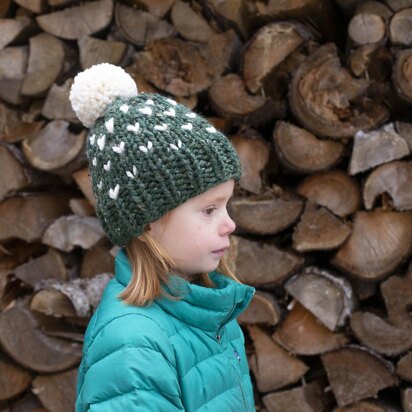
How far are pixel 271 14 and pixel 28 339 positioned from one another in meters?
1.21

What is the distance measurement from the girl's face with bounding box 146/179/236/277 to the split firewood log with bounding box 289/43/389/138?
0.84 m

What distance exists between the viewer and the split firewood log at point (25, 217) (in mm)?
2225

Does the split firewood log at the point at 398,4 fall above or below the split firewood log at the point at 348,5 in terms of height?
above

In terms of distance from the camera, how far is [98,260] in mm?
2227

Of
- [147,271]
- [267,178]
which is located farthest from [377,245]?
[147,271]

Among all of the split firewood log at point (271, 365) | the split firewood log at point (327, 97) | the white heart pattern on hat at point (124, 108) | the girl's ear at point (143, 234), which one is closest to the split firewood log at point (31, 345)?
the split firewood log at point (271, 365)

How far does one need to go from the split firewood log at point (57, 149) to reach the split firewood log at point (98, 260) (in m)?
0.25

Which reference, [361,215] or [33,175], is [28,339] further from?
[361,215]

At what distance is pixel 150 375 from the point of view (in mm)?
1044

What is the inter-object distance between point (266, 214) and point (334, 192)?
199mm

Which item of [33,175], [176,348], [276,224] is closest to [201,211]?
[176,348]

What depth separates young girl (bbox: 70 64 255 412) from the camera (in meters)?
1.16

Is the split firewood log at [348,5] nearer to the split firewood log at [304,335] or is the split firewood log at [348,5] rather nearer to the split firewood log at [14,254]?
the split firewood log at [304,335]

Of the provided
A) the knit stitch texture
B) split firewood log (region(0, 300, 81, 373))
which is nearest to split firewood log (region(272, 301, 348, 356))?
split firewood log (region(0, 300, 81, 373))
